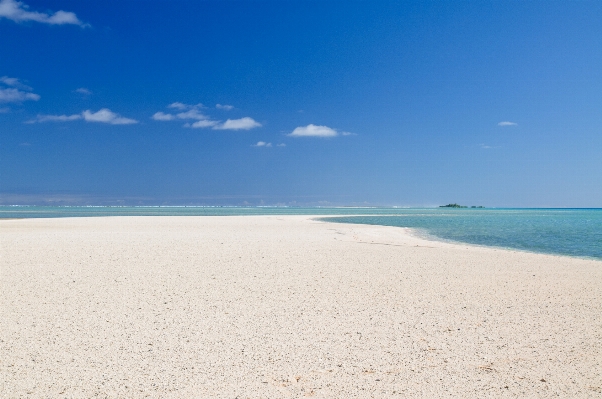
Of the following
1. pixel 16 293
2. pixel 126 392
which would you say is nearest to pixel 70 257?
pixel 16 293

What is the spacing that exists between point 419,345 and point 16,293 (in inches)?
328

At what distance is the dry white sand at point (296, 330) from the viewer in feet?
16.2

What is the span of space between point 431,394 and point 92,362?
417cm

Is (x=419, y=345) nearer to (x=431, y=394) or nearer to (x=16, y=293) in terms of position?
(x=431, y=394)

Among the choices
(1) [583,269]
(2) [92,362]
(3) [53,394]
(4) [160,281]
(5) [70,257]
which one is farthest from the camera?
(5) [70,257]

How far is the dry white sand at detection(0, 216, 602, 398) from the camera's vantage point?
4.94 m

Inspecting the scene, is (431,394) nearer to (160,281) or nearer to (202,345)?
(202,345)

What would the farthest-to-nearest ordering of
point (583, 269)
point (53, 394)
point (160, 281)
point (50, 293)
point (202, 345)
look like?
1. point (583, 269)
2. point (160, 281)
3. point (50, 293)
4. point (202, 345)
5. point (53, 394)

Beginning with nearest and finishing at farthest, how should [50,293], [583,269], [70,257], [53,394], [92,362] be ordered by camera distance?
[53,394]
[92,362]
[50,293]
[583,269]
[70,257]

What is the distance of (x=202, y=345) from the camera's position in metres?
6.07

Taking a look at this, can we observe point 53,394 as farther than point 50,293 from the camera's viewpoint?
No

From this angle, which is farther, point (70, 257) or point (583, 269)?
point (70, 257)

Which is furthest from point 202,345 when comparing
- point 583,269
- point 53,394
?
point 583,269

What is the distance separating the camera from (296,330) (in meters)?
A: 6.76
